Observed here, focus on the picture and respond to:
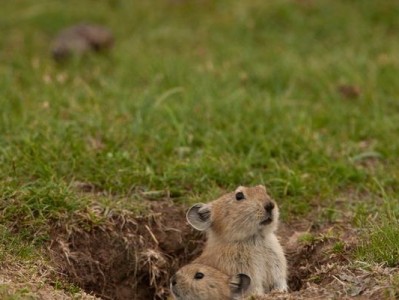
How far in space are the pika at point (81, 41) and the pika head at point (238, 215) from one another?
479 centimetres

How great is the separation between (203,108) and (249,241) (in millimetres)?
2703

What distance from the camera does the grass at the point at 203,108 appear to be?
25.4 ft

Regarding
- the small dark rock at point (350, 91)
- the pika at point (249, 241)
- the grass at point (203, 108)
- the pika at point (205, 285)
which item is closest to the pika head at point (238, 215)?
the pika at point (249, 241)

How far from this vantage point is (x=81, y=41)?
11.4 m

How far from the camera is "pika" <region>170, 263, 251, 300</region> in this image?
20.5 feet

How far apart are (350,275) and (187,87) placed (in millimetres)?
Answer: 4400

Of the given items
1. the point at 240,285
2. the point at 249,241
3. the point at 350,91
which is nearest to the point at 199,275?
the point at 240,285

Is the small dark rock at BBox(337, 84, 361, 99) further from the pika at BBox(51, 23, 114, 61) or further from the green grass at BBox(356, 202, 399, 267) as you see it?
the green grass at BBox(356, 202, 399, 267)

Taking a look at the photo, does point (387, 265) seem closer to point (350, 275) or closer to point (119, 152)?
point (350, 275)

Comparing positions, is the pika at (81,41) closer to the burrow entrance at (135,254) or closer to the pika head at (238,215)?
the burrow entrance at (135,254)

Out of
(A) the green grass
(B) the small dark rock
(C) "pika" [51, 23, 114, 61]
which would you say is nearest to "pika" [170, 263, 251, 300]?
(A) the green grass

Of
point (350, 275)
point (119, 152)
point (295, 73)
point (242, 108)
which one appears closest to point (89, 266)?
point (119, 152)

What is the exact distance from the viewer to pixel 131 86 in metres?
10.2

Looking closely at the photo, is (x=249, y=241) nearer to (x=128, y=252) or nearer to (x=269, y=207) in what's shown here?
(x=269, y=207)
